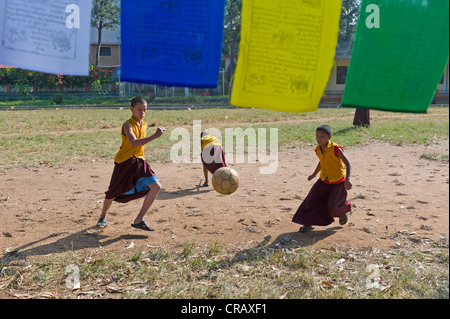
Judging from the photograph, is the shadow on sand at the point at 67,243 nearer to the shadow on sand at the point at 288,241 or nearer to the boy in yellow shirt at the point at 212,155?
the shadow on sand at the point at 288,241

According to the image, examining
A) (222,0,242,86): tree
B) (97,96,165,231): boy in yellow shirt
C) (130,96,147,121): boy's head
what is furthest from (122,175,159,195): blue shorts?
(222,0,242,86): tree

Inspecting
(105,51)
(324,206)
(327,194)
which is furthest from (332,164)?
(105,51)

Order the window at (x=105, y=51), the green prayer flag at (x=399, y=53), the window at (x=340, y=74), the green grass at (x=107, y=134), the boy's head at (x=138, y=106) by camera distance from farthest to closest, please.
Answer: the window at (x=105, y=51)
the window at (x=340, y=74)
the green grass at (x=107, y=134)
the boy's head at (x=138, y=106)
the green prayer flag at (x=399, y=53)

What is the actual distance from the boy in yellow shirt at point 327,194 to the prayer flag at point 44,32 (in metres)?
3.31

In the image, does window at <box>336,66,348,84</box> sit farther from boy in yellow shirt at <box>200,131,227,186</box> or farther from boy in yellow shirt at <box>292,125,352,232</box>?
boy in yellow shirt at <box>292,125,352,232</box>

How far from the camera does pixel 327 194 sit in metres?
6.20

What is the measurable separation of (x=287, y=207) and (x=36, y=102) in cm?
2700

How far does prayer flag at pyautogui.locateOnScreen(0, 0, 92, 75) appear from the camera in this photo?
155 inches

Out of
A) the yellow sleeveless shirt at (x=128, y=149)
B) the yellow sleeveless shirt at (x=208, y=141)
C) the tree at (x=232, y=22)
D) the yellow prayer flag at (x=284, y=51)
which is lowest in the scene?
the yellow sleeveless shirt at (x=208, y=141)

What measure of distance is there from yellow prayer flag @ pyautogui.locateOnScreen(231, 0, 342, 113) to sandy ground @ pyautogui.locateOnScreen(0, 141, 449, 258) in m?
2.38

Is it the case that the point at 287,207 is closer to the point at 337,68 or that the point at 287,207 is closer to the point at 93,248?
the point at 93,248

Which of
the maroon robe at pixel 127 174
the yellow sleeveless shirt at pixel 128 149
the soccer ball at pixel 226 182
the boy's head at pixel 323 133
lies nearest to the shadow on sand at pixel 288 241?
the soccer ball at pixel 226 182

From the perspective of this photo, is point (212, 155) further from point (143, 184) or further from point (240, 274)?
point (240, 274)

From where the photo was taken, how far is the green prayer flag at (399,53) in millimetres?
3705
